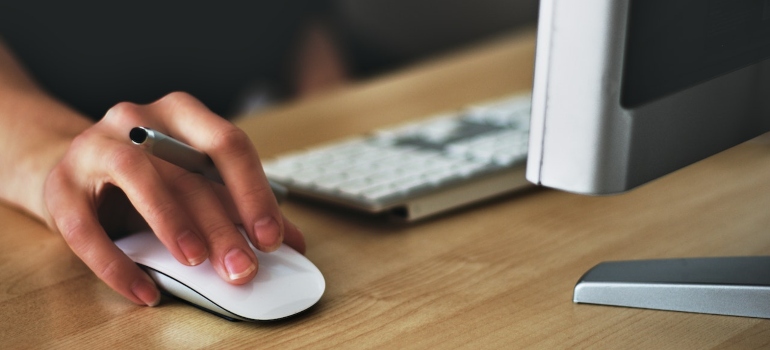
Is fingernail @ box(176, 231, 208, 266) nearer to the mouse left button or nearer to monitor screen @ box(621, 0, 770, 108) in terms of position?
the mouse left button

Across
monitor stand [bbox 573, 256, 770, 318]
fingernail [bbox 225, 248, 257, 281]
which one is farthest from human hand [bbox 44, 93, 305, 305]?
monitor stand [bbox 573, 256, 770, 318]

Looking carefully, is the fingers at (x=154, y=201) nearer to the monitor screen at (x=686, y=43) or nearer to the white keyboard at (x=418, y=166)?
the white keyboard at (x=418, y=166)

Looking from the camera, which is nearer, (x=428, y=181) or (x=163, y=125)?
(x=163, y=125)

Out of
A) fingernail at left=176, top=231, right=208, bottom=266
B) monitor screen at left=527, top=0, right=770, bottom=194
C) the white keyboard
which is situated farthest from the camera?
the white keyboard

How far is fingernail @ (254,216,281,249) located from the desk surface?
51 millimetres

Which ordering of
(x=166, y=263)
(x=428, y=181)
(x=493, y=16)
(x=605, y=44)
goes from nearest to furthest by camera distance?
(x=605, y=44) → (x=166, y=263) → (x=428, y=181) → (x=493, y=16)

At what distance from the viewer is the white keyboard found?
0.68 meters

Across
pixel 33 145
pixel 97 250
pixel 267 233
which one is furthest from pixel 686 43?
pixel 33 145

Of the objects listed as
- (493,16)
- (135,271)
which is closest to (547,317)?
(135,271)

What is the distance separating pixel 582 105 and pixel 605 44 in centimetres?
3

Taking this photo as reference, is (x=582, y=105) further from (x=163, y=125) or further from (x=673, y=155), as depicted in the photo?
(x=163, y=125)

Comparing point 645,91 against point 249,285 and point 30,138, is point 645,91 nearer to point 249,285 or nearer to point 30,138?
point 249,285

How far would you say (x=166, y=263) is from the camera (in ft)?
1.76

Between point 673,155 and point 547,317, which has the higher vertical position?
point 673,155
